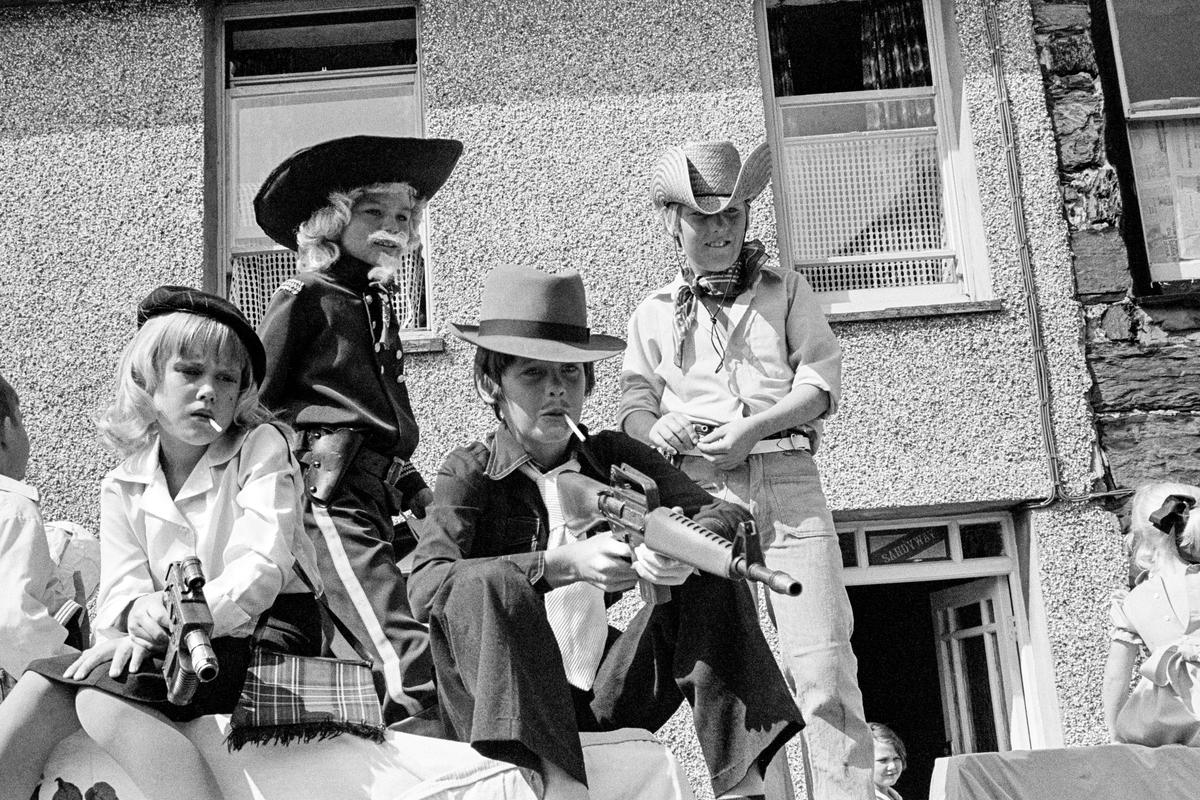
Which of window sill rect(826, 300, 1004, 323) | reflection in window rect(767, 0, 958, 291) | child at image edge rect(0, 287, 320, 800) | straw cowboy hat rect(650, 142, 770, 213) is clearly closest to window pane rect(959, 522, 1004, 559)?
window sill rect(826, 300, 1004, 323)

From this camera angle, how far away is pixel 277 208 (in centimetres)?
472

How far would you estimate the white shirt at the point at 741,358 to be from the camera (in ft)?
15.4

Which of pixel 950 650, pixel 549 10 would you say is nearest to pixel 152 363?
pixel 549 10

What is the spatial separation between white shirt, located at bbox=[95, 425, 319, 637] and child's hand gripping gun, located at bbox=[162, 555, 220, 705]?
0.52 feet

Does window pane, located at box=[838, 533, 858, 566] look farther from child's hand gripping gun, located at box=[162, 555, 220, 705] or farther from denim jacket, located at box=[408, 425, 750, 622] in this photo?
child's hand gripping gun, located at box=[162, 555, 220, 705]

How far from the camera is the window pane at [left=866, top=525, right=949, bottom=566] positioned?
22.9ft

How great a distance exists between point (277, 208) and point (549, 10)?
3.03 meters

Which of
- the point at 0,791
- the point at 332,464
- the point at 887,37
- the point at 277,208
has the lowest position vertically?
the point at 0,791

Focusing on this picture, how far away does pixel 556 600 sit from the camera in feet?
11.0

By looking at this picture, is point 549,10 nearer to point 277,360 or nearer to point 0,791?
point 277,360

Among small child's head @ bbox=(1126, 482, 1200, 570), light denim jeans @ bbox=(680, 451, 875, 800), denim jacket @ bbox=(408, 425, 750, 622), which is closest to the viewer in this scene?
denim jacket @ bbox=(408, 425, 750, 622)

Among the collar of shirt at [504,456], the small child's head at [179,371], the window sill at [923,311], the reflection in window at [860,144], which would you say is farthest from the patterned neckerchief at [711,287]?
the reflection in window at [860,144]

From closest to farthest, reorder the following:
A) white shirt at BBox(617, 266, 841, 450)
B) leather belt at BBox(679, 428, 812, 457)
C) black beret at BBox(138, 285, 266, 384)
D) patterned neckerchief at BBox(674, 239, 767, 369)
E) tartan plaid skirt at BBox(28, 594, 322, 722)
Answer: tartan plaid skirt at BBox(28, 594, 322, 722), black beret at BBox(138, 285, 266, 384), leather belt at BBox(679, 428, 812, 457), white shirt at BBox(617, 266, 841, 450), patterned neckerchief at BBox(674, 239, 767, 369)

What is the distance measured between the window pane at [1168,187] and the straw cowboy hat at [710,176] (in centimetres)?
331
